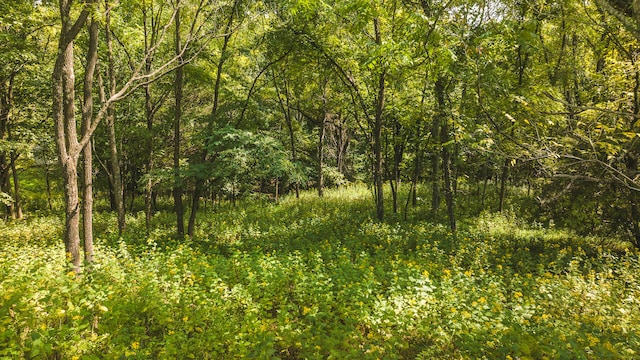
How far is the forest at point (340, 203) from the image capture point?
4.27 m

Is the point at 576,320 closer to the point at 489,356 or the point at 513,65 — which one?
the point at 489,356

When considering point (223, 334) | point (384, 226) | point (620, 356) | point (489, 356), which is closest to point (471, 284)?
point (489, 356)

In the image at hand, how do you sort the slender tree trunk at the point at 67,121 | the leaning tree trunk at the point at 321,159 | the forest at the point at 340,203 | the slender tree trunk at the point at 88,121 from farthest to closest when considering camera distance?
1. the leaning tree trunk at the point at 321,159
2. the slender tree trunk at the point at 88,121
3. the slender tree trunk at the point at 67,121
4. the forest at the point at 340,203

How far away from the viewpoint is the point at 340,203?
16844 millimetres

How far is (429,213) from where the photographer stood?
1395 cm

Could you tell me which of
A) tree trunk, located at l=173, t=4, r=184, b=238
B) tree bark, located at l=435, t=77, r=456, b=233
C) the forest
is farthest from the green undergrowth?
tree trunk, located at l=173, t=4, r=184, b=238

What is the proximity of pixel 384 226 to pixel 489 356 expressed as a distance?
7375 mm

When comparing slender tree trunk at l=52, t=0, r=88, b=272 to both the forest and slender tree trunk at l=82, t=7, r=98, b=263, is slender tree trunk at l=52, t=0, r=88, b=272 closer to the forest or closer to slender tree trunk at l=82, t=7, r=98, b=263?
the forest

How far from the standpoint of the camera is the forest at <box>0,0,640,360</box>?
4.27 meters

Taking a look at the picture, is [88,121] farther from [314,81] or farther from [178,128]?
[314,81]

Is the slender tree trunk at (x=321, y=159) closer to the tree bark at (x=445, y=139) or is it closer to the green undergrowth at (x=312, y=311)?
the tree bark at (x=445, y=139)

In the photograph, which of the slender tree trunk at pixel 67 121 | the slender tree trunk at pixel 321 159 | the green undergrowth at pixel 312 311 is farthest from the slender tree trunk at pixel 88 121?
the slender tree trunk at pixel 321 159

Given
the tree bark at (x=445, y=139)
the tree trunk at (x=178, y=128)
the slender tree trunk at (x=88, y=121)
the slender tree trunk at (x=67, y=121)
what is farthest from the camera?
the tree trunk at (x=178, y=128)

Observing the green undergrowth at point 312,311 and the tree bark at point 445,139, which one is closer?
the green undergrowth at point 312,311
